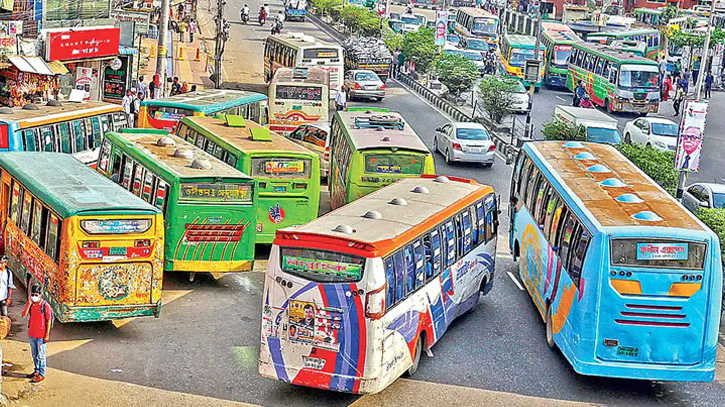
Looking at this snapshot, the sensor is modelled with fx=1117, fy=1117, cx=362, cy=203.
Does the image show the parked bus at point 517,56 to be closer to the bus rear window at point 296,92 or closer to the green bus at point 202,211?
the bus rear window at point 296,92

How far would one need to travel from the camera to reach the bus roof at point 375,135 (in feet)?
75.8

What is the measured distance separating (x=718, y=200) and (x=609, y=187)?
10.1 m

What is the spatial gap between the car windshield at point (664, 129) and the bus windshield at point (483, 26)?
29.0 metres

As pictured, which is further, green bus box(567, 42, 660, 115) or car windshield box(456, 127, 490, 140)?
green bus box(567, 42, 660, 115)

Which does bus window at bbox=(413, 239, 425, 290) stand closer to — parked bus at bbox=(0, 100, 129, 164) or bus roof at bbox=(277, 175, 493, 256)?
bus roof at bbox=(277, 175, 493, 256)

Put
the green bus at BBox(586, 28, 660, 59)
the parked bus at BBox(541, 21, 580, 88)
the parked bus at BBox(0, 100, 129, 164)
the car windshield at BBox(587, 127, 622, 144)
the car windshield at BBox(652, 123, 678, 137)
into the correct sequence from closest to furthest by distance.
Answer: the parked bus at BBox(0, 100, 129, 164) → the car windshield at BBox(587, 127, 622, 144) → the car windshield at BBox(652, 123, 678, 137) → the parked bus at BBox(541, 21, 580, 88) → the green bus at BBox(586, 28, 660, 59)

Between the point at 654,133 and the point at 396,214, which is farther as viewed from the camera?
the point at 654,133

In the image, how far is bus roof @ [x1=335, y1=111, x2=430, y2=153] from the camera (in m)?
23.1

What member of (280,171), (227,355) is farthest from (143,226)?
(280,171)

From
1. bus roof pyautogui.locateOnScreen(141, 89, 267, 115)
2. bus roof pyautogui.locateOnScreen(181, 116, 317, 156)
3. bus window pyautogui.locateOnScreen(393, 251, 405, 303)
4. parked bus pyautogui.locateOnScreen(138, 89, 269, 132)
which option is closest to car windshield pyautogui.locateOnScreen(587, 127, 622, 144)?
bus roof pyautogui.locateOnScreen(141, 89, 267, 115)

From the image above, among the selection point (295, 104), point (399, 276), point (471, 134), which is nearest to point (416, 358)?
point (399, 276)

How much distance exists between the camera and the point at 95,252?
16.5 metres

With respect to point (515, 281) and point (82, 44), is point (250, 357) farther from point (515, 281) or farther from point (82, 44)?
point (82, 44)

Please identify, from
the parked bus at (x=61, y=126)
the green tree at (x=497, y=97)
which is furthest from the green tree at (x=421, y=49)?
the parked bus at (x=61, y=126)
